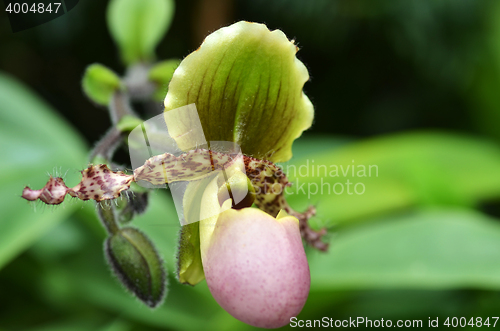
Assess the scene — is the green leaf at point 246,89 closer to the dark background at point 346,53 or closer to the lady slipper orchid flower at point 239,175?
the lady slipper orchid flower at point 239,175

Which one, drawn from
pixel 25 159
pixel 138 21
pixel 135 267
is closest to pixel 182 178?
pixel 135 267

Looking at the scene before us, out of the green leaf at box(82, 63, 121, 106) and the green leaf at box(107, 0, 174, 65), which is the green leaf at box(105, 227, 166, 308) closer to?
the green leaf at box(82, 63, 121, 106)

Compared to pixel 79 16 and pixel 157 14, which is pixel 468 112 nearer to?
pixel 157 14

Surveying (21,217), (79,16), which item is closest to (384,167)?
(21,217)

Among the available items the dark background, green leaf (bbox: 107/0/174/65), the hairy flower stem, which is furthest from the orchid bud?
the dark background

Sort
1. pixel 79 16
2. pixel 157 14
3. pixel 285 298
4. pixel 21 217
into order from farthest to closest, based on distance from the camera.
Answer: pixel 79 16 → pixel 157 14 → pixel 21 217 → pixel 285 298
